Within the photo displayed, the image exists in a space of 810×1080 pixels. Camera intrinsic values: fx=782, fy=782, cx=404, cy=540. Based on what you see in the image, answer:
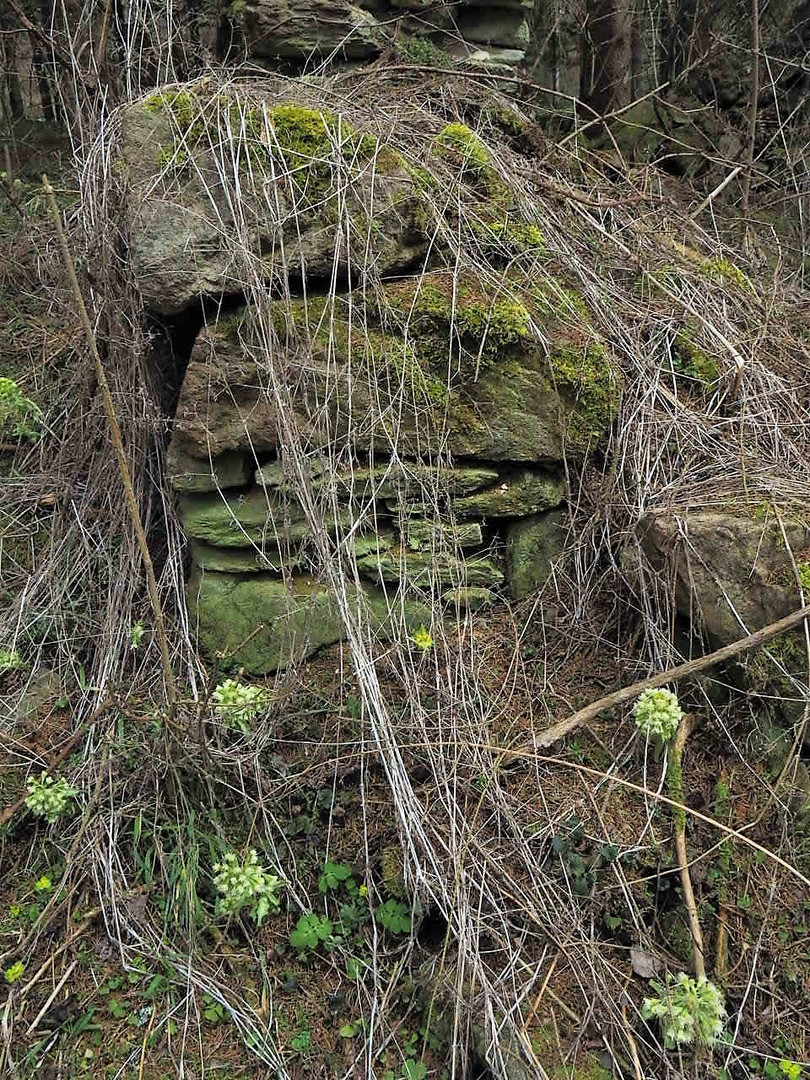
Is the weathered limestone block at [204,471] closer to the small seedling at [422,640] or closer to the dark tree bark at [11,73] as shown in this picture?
the small seedling at [422,640]

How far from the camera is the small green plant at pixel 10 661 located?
2666 millimetres

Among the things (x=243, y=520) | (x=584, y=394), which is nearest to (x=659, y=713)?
(x=584, y=394)

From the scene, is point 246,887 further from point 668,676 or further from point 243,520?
point 668,676

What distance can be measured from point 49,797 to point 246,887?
0.69 metres

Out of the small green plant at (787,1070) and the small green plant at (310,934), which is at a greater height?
the small green plant at (787,1070)

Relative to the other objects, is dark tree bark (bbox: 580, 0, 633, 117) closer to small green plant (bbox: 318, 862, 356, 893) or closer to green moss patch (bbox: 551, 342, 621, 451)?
green moss patch (bbox: 551, 342, 621, 451)

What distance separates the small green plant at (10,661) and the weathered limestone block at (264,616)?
0.60 meters

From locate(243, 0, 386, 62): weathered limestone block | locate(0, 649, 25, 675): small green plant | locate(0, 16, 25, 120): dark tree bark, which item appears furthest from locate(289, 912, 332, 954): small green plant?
locate(0, 16, 25, 120): dark tree bark

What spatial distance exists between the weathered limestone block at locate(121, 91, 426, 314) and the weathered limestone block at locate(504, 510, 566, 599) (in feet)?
3.48

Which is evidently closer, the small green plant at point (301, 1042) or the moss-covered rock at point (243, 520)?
the small green plant at point (301, 1042)

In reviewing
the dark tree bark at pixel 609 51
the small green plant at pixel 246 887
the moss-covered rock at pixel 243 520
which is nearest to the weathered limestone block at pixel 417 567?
the moss-covered rock at pixel 243 520

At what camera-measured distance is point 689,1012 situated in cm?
175

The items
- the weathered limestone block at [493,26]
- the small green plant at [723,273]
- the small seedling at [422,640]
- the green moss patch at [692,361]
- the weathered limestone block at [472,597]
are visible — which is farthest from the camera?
the weathered limestone block at [493,26]

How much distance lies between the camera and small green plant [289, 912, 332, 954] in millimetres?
2094
